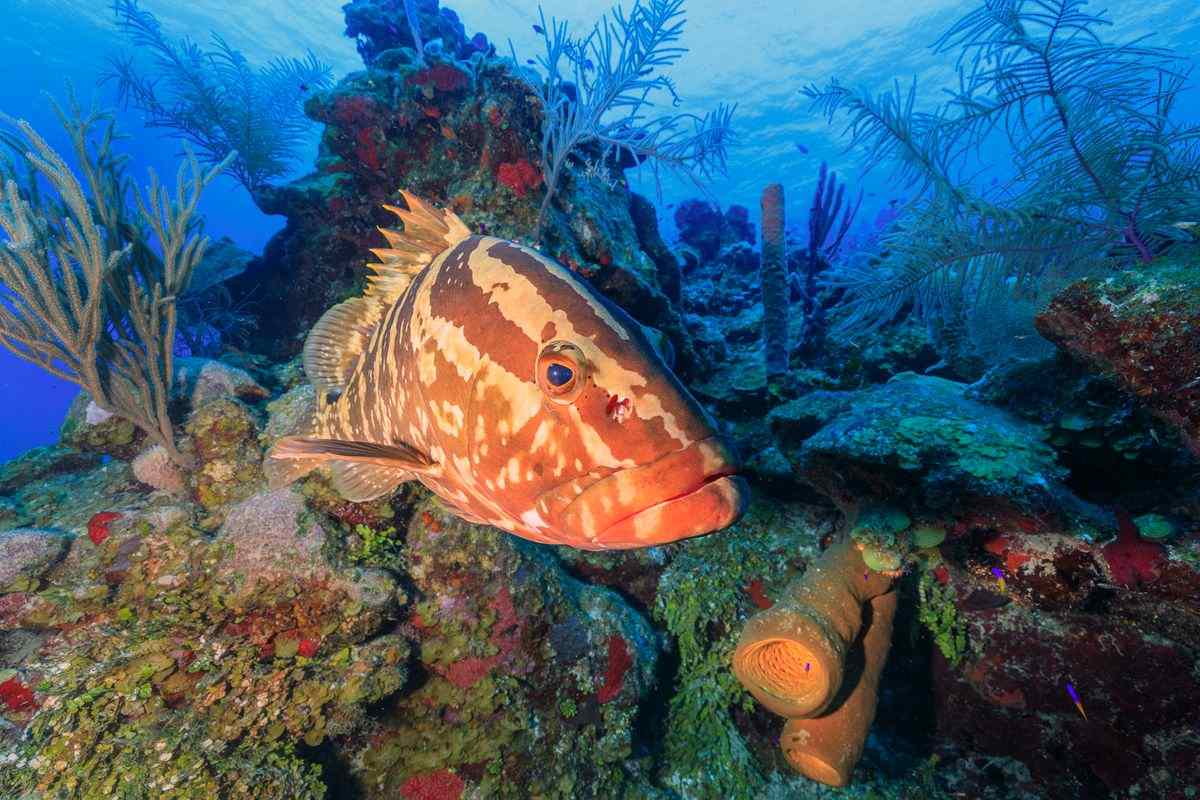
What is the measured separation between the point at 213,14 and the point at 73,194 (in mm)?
47994

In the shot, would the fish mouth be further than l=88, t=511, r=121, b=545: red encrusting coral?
No

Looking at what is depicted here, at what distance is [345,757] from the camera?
137 inches

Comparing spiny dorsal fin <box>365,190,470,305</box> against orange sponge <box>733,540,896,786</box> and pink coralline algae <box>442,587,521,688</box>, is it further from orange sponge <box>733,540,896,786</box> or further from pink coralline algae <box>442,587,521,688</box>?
orange sponge <box>733,540,896,786</box>

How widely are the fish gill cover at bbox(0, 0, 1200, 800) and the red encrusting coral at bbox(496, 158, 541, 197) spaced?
5 cm

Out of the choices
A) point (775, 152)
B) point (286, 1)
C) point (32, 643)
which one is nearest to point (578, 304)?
point (32, 643)

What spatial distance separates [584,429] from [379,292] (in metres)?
2.18

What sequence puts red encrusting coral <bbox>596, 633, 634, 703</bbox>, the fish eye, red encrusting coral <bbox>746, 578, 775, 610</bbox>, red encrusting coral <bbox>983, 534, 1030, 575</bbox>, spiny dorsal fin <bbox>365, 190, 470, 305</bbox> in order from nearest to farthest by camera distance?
the fish eye
spiny dorsal fin <bbox>365, 190, 470, 305</bbox>
red encrusting coral <bbox>983, 534, 1030, 575</bbox>
red encrusting coral <bbox>596, 633, 634, 703</bbox>
red encrusting coral <bbox>746, 578, 775, 610</bbox>

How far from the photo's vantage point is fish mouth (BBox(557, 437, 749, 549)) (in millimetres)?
1549

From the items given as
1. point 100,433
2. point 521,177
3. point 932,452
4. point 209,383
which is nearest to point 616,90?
point 521,177

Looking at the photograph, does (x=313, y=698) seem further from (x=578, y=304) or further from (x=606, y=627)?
(x=578, y=304)

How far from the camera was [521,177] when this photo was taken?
208 inches

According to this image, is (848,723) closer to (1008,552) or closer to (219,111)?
(1008,552)

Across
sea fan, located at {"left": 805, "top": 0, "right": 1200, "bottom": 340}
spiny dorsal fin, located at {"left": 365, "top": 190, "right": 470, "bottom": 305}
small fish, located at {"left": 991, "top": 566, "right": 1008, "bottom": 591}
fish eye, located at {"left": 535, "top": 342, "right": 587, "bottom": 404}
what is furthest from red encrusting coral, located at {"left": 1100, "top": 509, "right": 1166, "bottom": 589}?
spiny dorsal fin, located at {"left": 365, "top": 190, "right": 470, "bottom": 305}

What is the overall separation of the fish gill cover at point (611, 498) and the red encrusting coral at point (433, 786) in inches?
0.7
